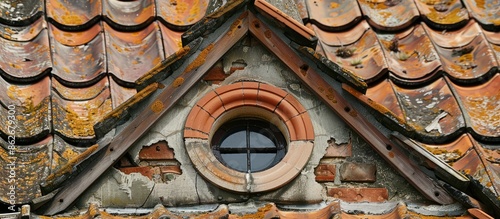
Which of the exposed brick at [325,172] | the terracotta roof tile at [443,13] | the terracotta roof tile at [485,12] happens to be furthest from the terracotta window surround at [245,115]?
the terracotta roof tile at [485,12]

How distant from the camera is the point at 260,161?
12.5 m

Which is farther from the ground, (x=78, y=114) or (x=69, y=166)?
(x=78, y=114)

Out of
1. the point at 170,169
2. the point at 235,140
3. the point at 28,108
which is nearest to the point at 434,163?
the point at 235,140

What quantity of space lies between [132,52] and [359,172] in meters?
2.50

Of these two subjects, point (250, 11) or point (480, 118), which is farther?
point (480, 118)

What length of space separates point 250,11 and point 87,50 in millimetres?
1961

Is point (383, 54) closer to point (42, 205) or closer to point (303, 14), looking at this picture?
point (303, 14)

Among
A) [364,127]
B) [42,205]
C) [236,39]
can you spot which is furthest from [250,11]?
[42,205]

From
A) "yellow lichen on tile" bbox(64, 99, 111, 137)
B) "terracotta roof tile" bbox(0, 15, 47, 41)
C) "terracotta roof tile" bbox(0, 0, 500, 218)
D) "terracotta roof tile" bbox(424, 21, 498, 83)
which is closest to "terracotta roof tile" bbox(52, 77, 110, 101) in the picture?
"terracotta roof tile" bbox(0, 0, 500, 218)

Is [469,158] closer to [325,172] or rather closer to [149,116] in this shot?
[325,172]

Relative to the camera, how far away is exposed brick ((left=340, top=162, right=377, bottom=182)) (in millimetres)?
12289

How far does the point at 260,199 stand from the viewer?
477 inches

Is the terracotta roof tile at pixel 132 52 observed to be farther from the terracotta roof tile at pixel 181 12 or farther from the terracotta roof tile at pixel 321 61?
the terracotta roof tile at pixel 181 12

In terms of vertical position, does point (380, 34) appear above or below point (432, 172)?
above
